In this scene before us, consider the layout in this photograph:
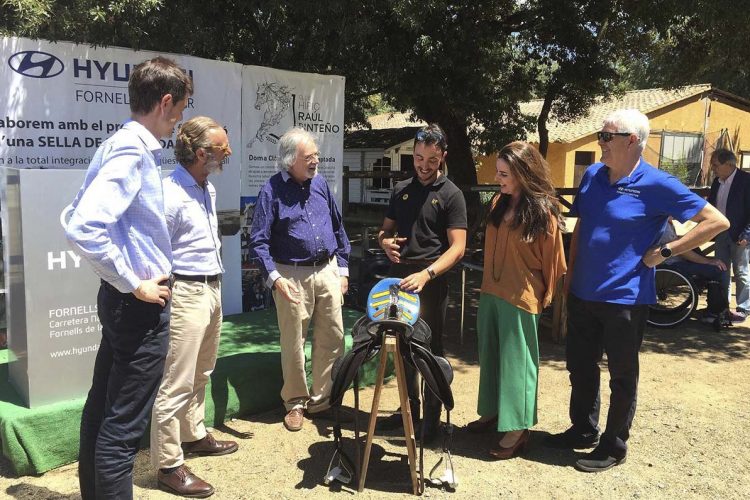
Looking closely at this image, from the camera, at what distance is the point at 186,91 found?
8.00 ft

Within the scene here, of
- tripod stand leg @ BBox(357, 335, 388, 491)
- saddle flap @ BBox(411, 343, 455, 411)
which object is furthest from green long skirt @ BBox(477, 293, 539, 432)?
tripod stand leg @ BBox(357, 335, 388, 491)

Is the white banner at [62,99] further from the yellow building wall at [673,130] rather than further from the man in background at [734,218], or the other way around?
the yellow building wall at [673,130]

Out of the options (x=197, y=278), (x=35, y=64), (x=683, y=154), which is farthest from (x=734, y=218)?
(x=683, y=154)

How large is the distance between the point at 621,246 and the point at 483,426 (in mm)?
1500

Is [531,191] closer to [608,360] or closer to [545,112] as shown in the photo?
[608,360]

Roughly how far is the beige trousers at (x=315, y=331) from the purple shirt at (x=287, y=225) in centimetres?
12

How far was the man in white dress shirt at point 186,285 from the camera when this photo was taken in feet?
10.1

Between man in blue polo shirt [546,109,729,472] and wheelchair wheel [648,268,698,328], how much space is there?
373 centimetres

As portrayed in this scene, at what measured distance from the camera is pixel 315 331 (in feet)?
13.5

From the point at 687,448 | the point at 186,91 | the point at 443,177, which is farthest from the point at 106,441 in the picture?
the point at 687,448

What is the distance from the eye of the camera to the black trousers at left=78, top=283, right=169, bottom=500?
2.33 meters

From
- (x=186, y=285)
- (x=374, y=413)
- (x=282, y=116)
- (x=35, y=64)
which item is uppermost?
(x=35, y=64)

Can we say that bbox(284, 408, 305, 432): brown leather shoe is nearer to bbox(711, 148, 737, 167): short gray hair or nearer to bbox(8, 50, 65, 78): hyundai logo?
bbox(8, 50, 65, 78): hyundai logo

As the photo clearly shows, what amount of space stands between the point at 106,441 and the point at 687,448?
3.49 metres
